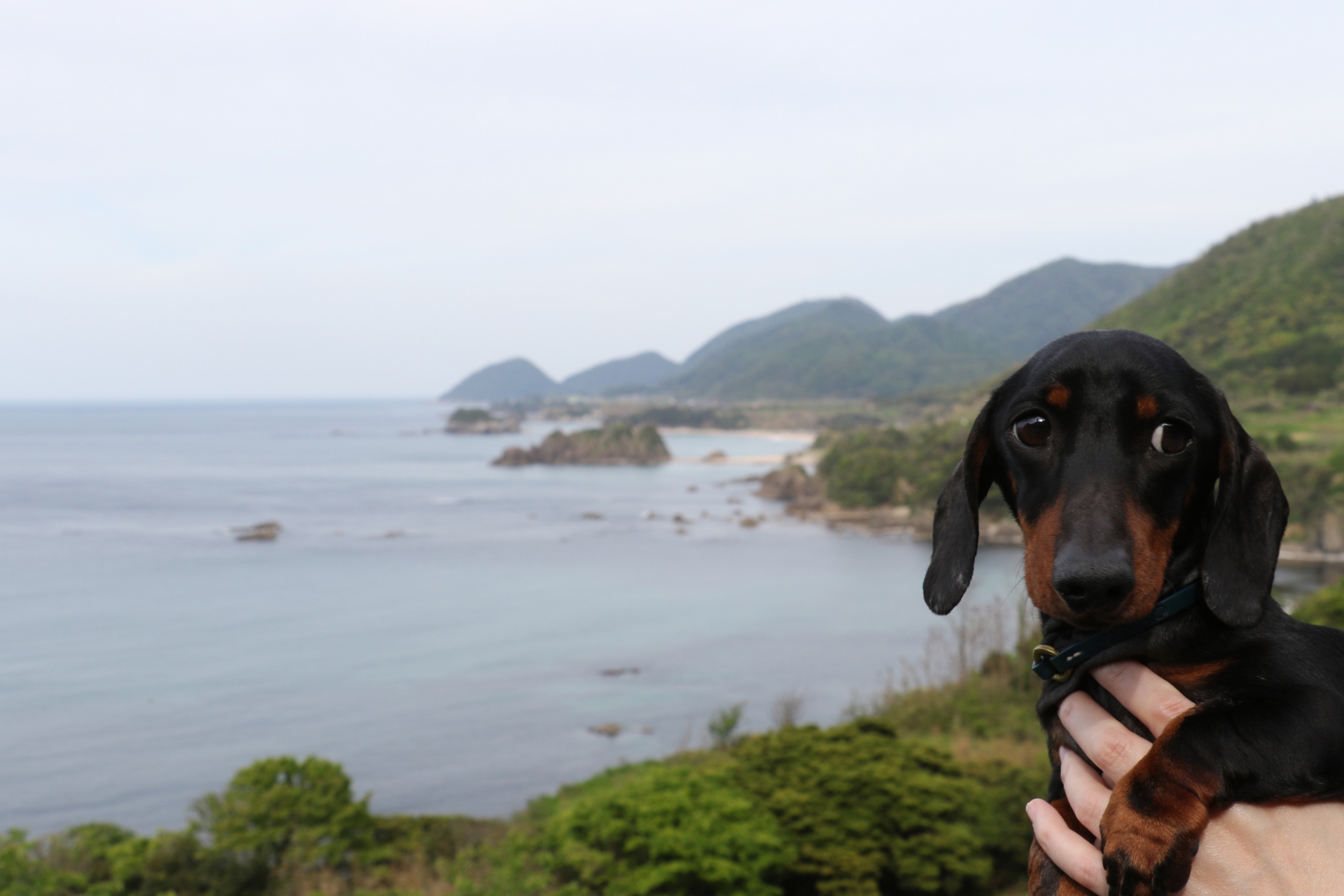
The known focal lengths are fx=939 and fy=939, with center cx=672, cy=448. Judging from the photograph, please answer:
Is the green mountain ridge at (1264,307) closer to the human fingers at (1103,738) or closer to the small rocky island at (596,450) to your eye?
the small rocky island at (596,450)

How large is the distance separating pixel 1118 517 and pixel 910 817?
12.9m

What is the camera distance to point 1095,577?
1.69 meters

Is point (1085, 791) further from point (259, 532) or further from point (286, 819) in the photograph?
point (259, 532)

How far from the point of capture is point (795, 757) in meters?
15.2

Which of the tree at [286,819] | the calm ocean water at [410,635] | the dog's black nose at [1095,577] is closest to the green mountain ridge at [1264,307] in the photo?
the calm ocean water at [410,635]

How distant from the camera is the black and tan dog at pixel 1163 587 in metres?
1.71

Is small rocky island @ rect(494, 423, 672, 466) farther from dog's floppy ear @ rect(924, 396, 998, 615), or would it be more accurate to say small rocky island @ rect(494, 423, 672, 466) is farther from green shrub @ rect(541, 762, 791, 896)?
dog's floppy ear @ rect(924, 396, 998, 615)

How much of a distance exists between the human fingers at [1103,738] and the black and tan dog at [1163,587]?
0.19ft

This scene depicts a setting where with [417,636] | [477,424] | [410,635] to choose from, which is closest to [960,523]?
[417,636]

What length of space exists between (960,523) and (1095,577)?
574 mm

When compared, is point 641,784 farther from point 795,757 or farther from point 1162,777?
point 1162,777

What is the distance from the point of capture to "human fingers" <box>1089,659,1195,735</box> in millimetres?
1912

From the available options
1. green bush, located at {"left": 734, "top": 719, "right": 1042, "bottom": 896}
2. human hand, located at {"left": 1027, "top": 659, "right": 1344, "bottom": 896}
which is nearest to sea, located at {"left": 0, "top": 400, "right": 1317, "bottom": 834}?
green bush, located at {"left": 734, "top": 719, "right": 1042, "bottom": 896}

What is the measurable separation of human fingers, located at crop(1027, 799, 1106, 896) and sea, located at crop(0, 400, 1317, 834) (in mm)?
26404
